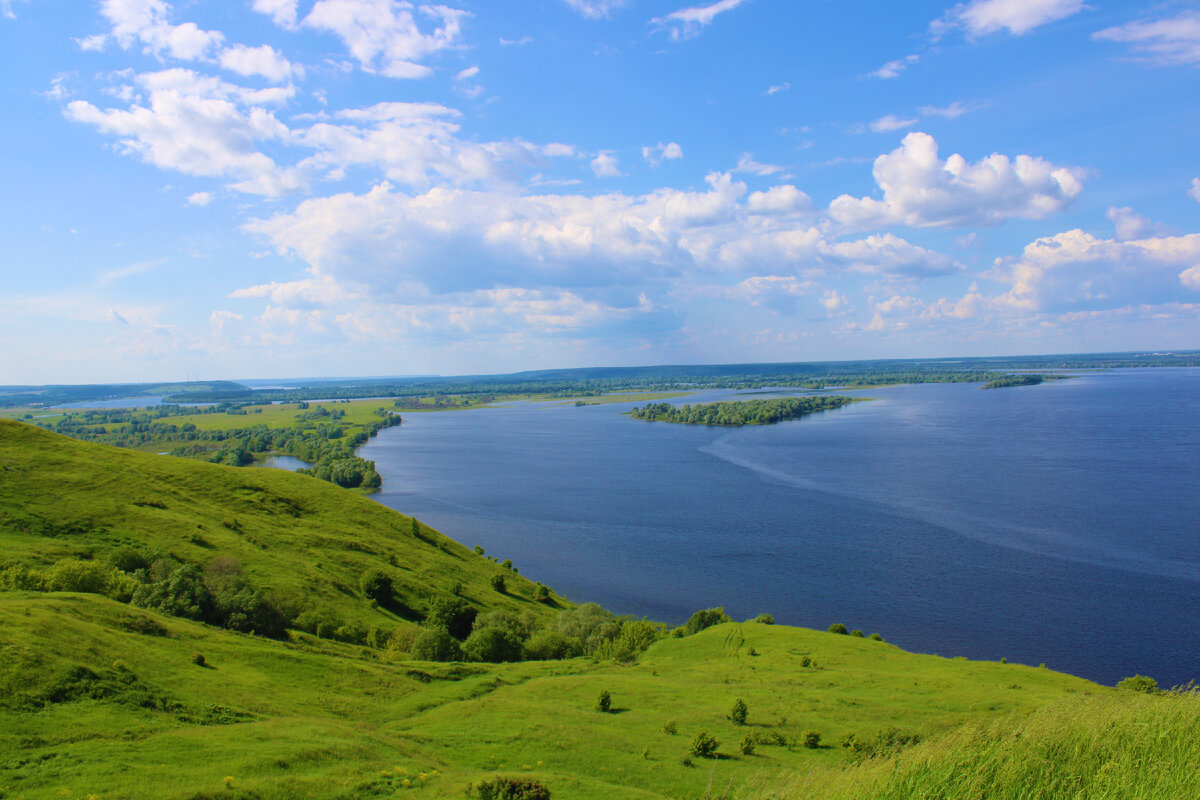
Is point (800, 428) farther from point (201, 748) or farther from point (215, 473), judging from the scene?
point (201, 748)

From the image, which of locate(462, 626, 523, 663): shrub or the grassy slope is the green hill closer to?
the grassy slope

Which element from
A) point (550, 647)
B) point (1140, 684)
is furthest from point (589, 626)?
point (1140, 684)

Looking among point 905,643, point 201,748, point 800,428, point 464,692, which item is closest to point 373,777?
point 201,748

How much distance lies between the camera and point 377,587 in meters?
55.2

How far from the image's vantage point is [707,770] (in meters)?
25.5

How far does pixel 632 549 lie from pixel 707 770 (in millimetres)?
57955

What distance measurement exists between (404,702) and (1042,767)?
101ft

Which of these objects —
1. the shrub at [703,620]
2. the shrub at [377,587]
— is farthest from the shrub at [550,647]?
the shrub at [377,587]

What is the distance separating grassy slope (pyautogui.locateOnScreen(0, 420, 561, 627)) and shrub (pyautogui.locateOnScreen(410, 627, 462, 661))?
7253mm

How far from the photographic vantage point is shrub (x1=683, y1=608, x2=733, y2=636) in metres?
53.5

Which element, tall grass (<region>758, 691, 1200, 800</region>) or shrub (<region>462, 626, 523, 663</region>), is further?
shrub (<region>462, 626, 523, 663</region>)

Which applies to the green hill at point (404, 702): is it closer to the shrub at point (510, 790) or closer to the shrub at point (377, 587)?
the shrub at point (510, 790)

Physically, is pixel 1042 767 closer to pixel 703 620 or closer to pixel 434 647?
pixel 434 647

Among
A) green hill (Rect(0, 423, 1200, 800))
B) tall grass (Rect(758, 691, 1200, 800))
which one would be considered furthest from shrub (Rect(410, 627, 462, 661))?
tall grass (Rect(758, 691, 1200, 800))
